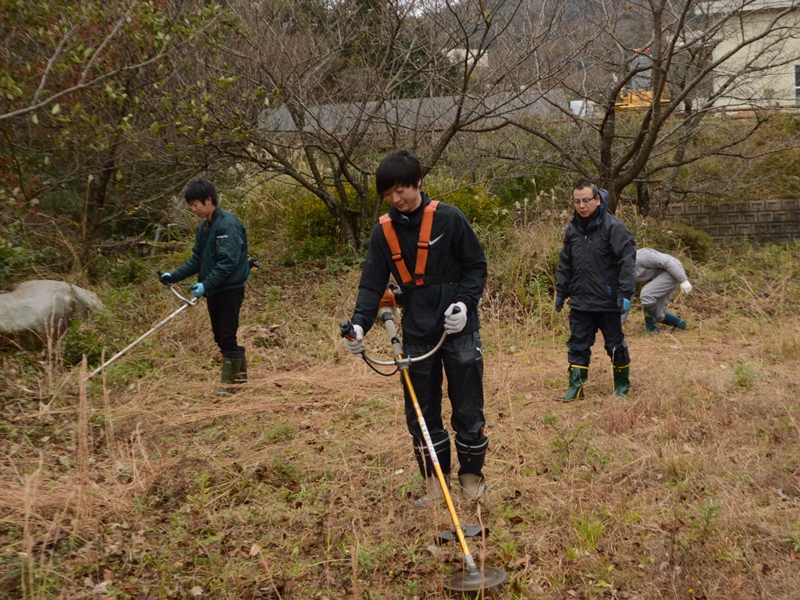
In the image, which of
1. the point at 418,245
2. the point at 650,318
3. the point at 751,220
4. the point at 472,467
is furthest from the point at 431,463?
the point at 751,220

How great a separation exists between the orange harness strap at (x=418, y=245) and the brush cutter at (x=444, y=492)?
0.49ft

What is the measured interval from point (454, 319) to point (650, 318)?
19.1ft

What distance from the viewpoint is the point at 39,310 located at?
25.0 ft

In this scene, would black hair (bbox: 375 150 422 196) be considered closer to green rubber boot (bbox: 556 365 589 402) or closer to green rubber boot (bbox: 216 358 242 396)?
green rubber boot (bbox: 556 365 589 402)

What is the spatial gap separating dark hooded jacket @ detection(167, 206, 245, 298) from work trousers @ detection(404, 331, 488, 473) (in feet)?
9.65

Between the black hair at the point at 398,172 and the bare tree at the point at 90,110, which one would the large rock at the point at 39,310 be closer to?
the bare tree at the point at 90,110

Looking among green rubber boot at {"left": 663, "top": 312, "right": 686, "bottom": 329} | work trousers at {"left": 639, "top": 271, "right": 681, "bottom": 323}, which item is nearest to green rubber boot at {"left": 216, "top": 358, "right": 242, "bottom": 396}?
work trousers at {"left": 639, "top": 271, "right": 681, "bottom": 323}

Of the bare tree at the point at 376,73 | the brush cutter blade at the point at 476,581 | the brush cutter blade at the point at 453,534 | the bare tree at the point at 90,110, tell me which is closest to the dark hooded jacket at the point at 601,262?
the brush cutter blade at the point at 453,534

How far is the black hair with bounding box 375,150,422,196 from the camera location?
3893 millimetres

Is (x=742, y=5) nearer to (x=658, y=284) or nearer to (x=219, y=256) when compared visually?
(x=658, y=284)

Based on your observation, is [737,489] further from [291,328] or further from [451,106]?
[451,106]

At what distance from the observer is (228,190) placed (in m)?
12.0

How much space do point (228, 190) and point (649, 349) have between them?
6.61 m

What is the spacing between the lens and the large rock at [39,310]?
736cm
